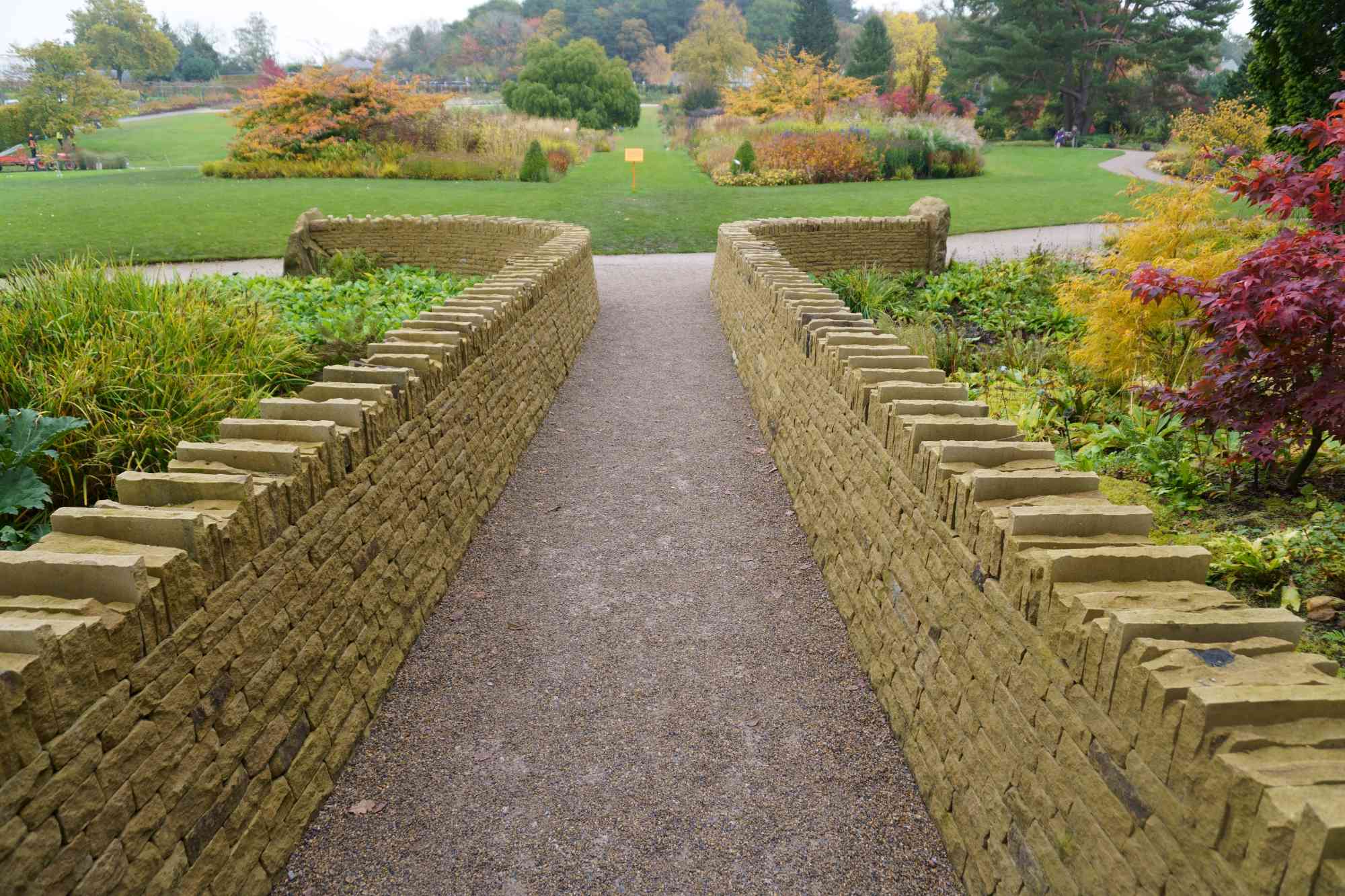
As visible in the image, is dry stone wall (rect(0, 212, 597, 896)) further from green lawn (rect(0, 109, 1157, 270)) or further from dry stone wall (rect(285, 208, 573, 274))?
green lawn (rect(0, 109, 1157, 270))

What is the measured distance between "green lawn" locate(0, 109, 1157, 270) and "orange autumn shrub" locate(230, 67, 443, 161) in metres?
2.20

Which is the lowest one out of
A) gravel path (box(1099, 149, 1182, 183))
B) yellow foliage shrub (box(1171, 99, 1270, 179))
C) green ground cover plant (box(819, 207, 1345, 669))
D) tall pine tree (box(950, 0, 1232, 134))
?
green ground cover plant (box(819, 207, 1345, 669))

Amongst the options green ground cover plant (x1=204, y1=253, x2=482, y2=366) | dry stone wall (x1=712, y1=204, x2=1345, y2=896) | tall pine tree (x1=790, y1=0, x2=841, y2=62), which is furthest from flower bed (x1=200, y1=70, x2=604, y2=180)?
tall pine tree (x1=790, y1=0, x2=841, y2=62)

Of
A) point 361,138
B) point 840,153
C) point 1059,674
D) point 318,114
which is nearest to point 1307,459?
point 1059,674

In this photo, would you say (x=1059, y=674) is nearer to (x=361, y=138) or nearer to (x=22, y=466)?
(x=22, y=466)

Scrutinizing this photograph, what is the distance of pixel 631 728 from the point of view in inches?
136

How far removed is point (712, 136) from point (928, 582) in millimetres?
30113

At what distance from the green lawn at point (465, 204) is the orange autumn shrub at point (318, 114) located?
2.20 m

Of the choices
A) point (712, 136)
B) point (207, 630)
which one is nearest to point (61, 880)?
point (207, 630)

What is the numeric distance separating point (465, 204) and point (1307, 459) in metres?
15.6

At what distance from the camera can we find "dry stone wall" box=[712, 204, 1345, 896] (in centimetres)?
168

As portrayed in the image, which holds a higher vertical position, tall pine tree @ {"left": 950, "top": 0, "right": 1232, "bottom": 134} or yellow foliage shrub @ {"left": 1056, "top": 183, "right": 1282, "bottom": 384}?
tall pine tree @ {"left": 950, "top": 0, "right": 1232, "bottom": 134}

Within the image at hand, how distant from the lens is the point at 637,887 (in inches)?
108

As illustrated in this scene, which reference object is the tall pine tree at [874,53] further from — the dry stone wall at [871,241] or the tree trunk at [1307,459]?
the tree trunk at [1307,459]
